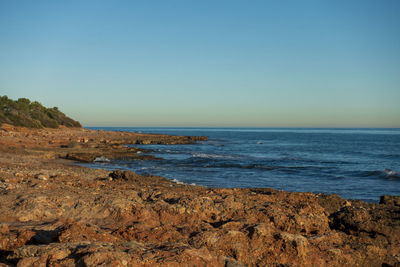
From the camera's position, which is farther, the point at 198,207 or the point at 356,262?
the point at 198,207

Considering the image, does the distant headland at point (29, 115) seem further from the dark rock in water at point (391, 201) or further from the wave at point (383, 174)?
the dark rock in water at point (391, 201)

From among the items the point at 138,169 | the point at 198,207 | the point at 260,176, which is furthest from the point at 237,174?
the point at 198,207

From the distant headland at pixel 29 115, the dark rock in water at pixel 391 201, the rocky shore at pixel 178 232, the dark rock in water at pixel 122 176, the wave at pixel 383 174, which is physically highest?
the distant headland at pixel 29 115

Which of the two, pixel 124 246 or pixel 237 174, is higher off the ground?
pixel 124 246

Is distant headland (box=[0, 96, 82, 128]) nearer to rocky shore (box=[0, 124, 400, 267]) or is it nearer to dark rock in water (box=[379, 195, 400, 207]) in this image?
rocky shore (box=[0, 124, 400, 267])

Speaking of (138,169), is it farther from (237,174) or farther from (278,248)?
(278,248)

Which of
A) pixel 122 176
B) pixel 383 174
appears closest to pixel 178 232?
pixel 122 176

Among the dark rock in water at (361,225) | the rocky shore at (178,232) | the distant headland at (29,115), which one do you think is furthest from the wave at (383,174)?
the distant headland at (29,115)

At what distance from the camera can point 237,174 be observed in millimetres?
22453

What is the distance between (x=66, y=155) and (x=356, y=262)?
951 inches

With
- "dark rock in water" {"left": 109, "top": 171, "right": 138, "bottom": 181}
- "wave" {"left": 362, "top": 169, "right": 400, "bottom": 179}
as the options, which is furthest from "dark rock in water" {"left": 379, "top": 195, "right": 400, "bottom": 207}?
"wave" {"left": 362, "top": 169, "right": 400, "bottom": 179}

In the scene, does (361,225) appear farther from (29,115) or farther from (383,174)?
(29,115)

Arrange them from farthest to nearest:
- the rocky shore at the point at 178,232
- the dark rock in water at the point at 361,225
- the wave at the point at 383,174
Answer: the wave at the point at 383,174, the dark rock in water at the point at 361,225, the rocky shore at the point at 178,232

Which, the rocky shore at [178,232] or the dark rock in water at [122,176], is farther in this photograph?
the dark rock in water at [122,176]
